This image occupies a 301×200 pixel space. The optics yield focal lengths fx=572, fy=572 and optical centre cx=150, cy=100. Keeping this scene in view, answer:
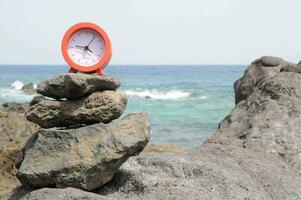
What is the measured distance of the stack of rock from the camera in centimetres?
516

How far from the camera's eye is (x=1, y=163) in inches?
380

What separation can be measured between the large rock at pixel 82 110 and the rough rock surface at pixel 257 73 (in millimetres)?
5827

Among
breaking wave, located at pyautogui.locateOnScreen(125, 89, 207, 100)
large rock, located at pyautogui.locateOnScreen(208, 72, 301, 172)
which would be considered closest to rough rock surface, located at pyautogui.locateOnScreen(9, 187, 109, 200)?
large rock, located at pyautogui.locateOnScreen(208, 72, 301, 172)

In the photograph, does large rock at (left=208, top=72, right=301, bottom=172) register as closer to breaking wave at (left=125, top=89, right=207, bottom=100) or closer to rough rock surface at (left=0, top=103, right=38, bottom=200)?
rough rock surface at (left=0, top=103, right=38, bottom=200)

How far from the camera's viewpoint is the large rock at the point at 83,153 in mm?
5152

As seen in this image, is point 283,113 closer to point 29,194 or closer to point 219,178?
point 219,178

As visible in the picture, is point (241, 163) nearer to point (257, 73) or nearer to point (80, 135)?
point (80, 135)

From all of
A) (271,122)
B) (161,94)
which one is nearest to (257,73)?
(271,122)

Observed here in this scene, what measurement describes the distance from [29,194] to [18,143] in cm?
587

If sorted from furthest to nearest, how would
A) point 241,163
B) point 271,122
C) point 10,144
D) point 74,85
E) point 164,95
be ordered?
1. point 164,95
2. point 10,144
3. point 271,122
4. point 241,163
5. point 74,85

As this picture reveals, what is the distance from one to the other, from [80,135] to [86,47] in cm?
82

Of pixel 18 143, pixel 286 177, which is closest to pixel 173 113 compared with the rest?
pixel 18 143

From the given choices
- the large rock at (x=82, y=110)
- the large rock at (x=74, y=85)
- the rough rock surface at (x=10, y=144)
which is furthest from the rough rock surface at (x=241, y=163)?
the rough rock surface at (x=10, y=144)

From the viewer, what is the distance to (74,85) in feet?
16.8
